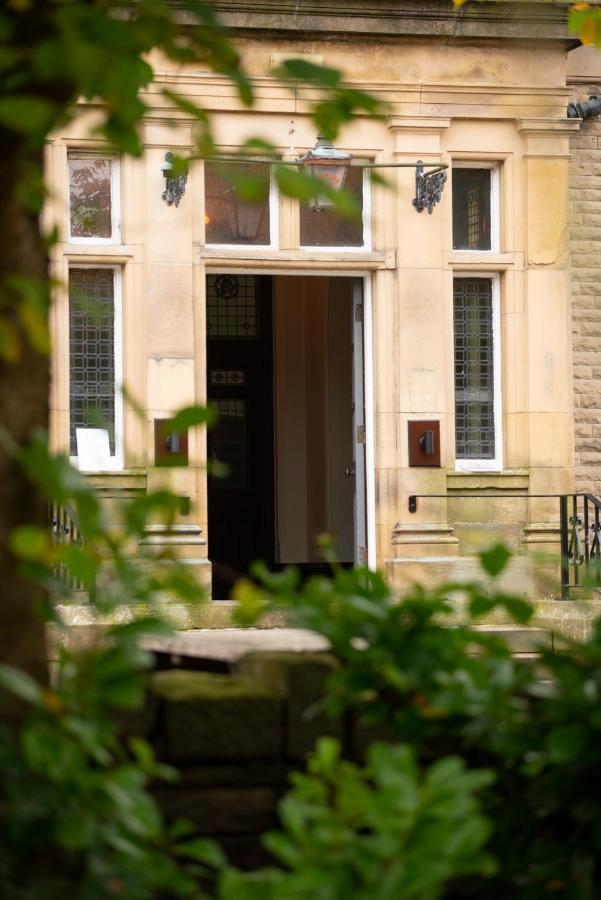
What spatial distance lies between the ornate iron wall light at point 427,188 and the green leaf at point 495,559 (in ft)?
35.9

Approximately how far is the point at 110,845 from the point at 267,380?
16.8 m

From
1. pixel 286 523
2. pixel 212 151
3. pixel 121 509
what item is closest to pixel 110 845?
pixel 121 509

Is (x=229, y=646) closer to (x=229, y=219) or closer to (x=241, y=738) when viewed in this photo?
(x=241, y=738)

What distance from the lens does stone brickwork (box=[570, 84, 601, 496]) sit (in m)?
13.7

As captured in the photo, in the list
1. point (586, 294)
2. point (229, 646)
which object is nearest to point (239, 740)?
point (229, 646)

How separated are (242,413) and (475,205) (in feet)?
19.3

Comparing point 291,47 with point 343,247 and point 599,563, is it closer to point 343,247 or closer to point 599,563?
point 343,247

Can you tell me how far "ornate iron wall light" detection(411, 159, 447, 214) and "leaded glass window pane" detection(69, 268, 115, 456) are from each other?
8.29ft

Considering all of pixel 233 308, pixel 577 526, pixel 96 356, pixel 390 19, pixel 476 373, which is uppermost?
pixel 390 19

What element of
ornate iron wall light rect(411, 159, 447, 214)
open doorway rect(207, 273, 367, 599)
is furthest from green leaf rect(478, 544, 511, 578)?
open doorway rect(207, 273, 367, 599)

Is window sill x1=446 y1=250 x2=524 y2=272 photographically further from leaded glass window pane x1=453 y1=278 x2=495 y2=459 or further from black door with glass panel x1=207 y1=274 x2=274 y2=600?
black door with glass panel x1=207 y1=274 x2=274 y2=600

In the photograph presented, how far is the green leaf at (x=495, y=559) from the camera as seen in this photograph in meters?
2.60

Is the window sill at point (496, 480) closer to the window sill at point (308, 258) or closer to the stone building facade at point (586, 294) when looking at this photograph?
the stone building facade at point (586, 294)

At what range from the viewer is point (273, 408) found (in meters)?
19.0
